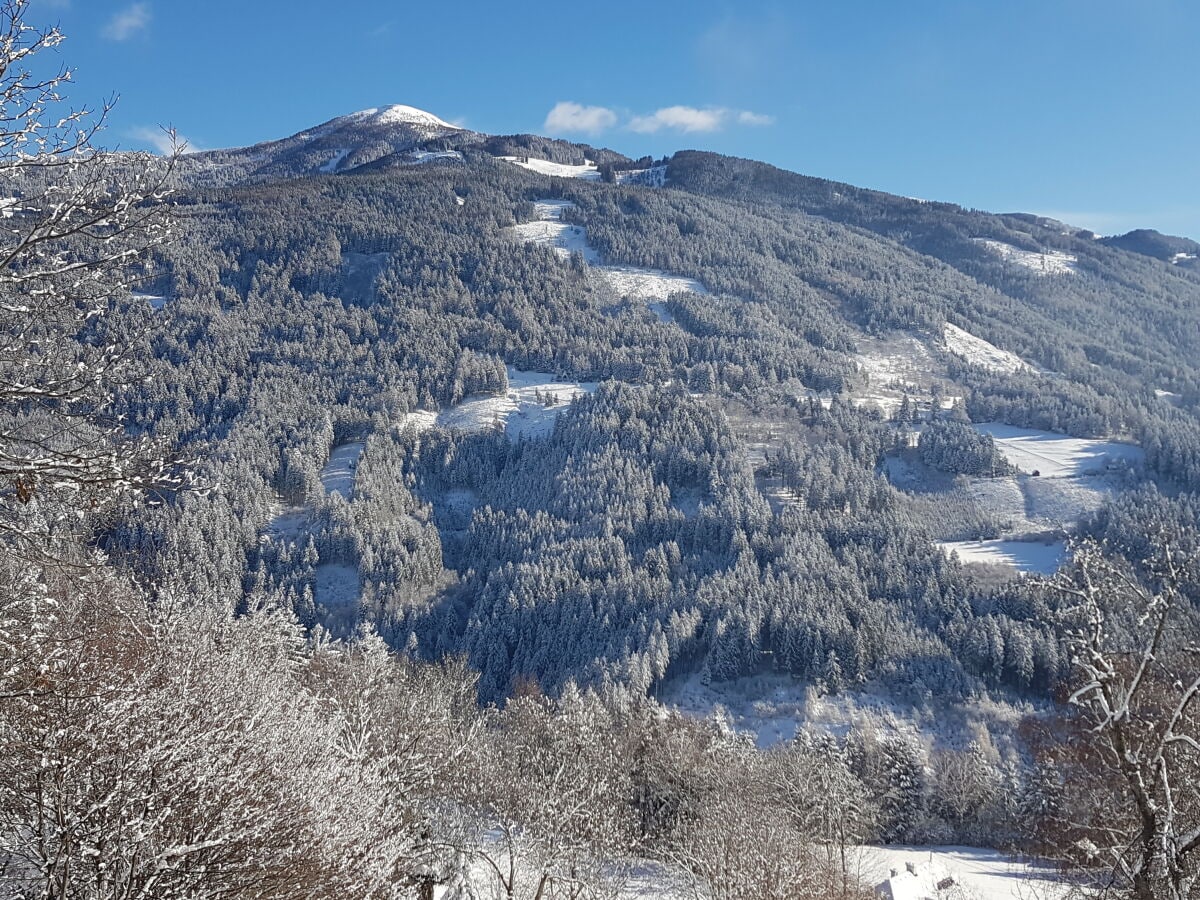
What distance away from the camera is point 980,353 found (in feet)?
557

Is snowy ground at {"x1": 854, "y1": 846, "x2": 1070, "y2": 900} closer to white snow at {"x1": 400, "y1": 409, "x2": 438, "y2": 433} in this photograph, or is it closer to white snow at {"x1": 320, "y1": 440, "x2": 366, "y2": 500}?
white snow at {"x1": 320, "y1": 440, "x2": 366, "y2": 500}

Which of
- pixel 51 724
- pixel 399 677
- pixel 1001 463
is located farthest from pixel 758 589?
pixel 51 724

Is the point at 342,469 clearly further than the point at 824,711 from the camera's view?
Yes

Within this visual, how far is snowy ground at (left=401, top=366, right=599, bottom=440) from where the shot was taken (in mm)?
126938

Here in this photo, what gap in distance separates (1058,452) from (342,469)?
408 ft

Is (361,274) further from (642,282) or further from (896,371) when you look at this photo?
(896,371)

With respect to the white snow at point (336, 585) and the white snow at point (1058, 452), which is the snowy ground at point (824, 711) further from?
the white snow at point (1058, 452)

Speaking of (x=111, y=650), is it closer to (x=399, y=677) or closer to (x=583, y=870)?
(x=583, y=870)

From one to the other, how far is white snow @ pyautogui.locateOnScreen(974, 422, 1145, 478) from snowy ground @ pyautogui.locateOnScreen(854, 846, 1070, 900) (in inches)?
3240

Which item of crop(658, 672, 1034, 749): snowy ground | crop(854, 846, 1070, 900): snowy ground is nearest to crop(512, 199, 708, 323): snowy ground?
crop(658, 672, 1034, 749): snowy ground

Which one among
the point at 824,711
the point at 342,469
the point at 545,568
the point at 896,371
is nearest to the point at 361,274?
the point at 342,469

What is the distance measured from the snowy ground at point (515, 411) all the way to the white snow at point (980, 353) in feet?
317

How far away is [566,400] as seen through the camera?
5325 inches

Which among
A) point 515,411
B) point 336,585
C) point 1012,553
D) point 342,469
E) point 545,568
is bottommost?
point 336,585
